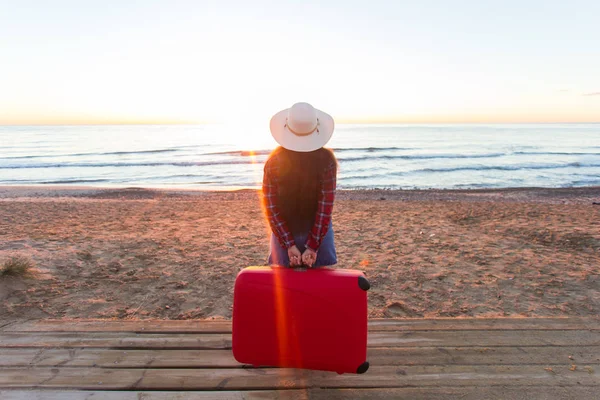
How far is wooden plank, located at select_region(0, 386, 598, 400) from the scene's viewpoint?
2.34 m

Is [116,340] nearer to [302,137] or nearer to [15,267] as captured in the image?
[302,137]

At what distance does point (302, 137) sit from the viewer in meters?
2.45

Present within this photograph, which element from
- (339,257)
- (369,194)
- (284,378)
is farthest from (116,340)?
(369,194)

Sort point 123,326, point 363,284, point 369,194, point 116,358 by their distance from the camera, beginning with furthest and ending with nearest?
point 369,194, point 123,326, point 116,358, point 363,284

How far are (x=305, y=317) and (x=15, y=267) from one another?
14.2 feet

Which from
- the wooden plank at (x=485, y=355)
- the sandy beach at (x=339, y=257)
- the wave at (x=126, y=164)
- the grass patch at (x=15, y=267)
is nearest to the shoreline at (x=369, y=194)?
the sandy beach at (x=339, y=257)

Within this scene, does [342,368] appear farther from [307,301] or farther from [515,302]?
[515,302]

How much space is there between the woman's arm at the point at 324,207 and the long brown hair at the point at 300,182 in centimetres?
4

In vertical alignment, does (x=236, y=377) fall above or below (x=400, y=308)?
above

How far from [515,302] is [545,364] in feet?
6.35

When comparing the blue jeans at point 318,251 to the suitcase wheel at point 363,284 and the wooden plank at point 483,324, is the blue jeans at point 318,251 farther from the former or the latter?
the wooden plank at point 483,324

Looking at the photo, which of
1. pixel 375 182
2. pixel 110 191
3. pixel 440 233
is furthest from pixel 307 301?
pixel 375 182

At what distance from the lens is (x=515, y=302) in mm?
4461

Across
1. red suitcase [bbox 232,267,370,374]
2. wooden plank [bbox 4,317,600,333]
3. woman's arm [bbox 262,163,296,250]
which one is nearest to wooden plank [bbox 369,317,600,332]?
wooden plank [bbox 4,317,600,333]
